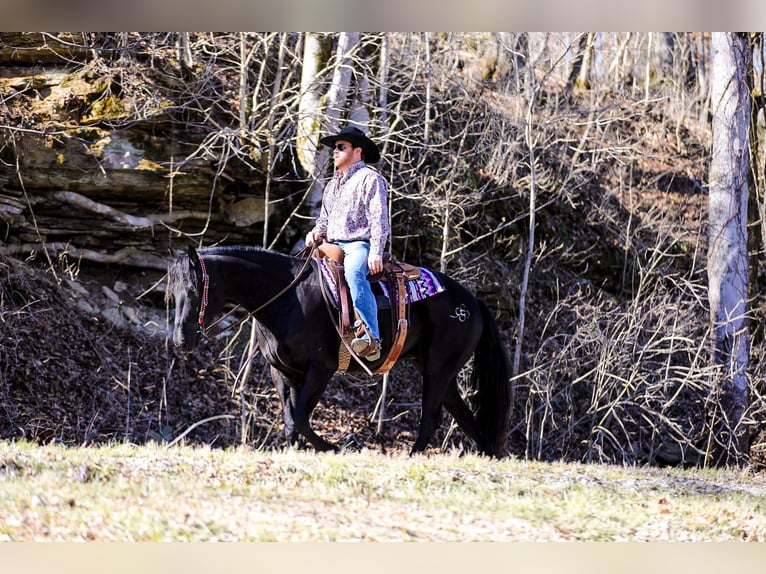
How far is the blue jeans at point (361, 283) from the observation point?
8156mm

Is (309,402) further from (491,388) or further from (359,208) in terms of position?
(491,388)

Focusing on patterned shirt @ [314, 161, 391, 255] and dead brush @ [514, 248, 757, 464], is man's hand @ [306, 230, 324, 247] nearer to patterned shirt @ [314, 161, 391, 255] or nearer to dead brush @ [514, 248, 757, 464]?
patterned shirt @ [314, 161, 391, 255]

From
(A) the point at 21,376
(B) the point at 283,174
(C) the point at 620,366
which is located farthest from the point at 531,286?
(A) the point at 21,376

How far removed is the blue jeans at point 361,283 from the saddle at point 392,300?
8 cm

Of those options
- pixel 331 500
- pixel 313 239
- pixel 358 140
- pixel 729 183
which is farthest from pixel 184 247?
pixel 729 183

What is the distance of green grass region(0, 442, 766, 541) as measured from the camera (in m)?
5.96

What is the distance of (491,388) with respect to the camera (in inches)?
363

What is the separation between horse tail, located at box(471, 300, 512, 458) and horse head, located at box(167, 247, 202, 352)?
302cm

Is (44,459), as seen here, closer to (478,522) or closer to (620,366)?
(478,522)

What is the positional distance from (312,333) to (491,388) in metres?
A: 2.11

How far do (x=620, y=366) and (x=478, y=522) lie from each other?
7700 millimetres

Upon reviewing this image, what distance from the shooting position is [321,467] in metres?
7.29

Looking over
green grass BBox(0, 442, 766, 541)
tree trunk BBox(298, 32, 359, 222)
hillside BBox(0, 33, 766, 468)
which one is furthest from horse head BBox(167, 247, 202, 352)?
tree trunk BBox(298, 32, 359, 222)

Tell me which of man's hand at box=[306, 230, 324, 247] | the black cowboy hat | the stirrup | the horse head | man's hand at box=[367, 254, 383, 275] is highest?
the black cowboy hat
